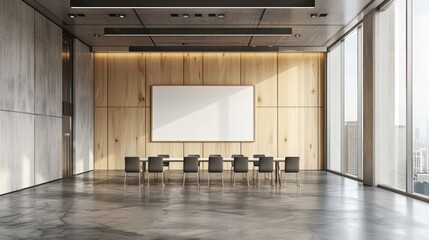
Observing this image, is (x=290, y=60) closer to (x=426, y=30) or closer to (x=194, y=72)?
(x=194, y=72)

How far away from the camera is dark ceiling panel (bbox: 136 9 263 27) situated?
39.2 feet

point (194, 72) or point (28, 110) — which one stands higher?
point (194, 72)

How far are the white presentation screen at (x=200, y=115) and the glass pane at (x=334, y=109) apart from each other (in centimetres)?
288

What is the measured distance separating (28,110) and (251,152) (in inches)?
327

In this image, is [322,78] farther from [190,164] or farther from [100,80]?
[100,80]

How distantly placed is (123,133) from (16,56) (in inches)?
282

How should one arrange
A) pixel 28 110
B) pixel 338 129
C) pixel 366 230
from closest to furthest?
1. pixel 366 230
2. pixel 28 110
3. pixel 338 129

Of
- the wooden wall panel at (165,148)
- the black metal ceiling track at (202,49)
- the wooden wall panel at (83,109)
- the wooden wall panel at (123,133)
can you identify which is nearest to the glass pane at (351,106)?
the black metal ceiling track at (202,49)

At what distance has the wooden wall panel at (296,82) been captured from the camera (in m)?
17.5

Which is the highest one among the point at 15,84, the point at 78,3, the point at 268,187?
the point at 78,3

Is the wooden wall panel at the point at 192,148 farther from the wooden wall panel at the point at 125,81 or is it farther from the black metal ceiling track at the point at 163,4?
the black metal ceiling track at the point at 163,4

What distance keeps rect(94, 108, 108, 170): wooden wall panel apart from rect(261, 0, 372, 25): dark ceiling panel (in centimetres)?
715

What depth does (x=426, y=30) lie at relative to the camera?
30.5ft

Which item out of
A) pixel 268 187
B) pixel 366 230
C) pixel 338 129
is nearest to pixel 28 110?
pixel 268 187
